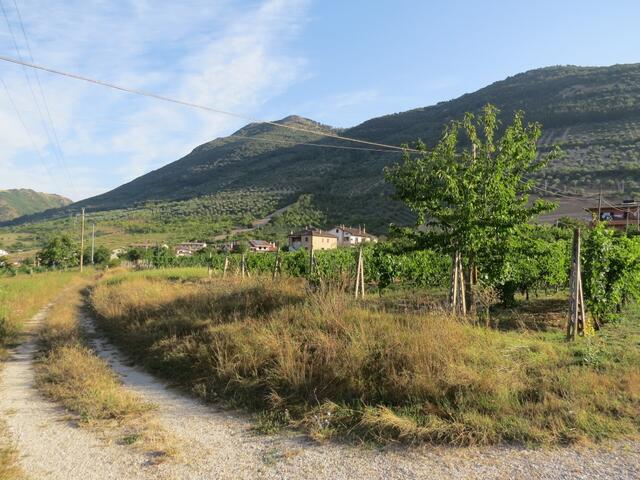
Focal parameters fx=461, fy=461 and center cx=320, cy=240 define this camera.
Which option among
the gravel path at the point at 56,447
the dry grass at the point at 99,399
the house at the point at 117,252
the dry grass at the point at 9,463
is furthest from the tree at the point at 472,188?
the house at the point at 117,252

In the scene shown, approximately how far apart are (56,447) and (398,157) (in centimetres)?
8597

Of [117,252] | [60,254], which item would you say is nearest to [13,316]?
[60,254]

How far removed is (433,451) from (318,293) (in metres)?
4.48

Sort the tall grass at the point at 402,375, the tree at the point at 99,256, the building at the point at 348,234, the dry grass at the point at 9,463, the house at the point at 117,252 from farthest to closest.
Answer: the house at the point at 117,252 < the building at the point at 348,234 < the tree at the point at 99,256 < the tall grass at the point at 402,375 < the dry grass at the point at 9,463

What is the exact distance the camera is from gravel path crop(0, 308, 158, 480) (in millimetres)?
4098

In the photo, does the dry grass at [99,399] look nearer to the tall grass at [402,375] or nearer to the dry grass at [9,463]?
the dry grass at [9,463]

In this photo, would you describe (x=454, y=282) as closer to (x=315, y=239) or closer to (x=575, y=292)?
(x=575, y=292)

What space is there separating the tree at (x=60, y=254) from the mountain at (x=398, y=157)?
1096 inches

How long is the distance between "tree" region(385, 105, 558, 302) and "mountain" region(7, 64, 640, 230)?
25.5 metres

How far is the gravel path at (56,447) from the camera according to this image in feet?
13.4

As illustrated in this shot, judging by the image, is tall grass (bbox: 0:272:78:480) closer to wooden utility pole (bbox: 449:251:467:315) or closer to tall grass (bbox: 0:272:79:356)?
tall grass (bbox: 0:272:79:356)

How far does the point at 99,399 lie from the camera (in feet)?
19.6

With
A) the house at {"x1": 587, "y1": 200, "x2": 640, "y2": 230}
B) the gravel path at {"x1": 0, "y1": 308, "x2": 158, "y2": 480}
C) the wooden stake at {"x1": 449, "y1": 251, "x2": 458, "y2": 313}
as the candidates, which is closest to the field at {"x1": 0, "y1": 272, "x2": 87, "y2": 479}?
the gravel path at {"x1": 0, "y1": 308, "x2": 158, "y2": 480}

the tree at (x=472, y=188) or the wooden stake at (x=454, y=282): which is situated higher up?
the tree at (x=472, y=188)
